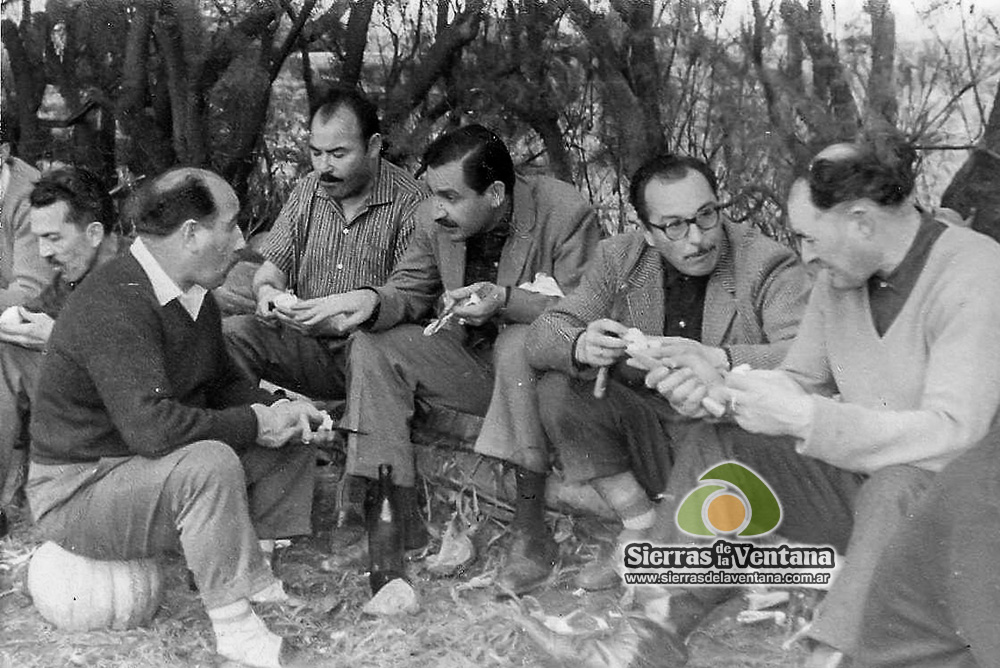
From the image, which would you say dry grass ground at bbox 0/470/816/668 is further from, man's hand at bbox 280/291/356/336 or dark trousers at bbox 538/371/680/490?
man's hand at bbox 280/291/356/336

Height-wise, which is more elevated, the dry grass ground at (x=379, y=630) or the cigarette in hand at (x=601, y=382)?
the cigarette in hand at (x=601, y=382)

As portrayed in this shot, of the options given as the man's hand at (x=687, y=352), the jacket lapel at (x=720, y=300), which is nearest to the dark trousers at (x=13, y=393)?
the man's hand at (x=687, y=352)

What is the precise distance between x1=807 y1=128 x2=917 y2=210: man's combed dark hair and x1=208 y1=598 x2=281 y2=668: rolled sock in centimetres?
169

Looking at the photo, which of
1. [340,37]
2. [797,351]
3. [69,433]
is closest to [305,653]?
[69,433]

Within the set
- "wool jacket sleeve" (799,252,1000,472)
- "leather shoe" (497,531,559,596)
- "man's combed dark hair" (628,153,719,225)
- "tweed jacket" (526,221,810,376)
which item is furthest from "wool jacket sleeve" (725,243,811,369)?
"leather shoe" (497,531,559,596)

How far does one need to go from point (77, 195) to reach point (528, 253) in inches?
53.6

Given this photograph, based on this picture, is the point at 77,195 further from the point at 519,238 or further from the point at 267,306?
the point at 519,238

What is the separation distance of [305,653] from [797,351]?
4.75ft

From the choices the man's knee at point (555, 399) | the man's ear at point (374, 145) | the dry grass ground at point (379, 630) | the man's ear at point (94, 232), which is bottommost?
the dry grass ground at point (379, 630)

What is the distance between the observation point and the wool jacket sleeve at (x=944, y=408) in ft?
8.18

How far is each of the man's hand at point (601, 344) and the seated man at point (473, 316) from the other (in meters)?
0.23

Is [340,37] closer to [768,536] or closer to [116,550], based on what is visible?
[116,550]

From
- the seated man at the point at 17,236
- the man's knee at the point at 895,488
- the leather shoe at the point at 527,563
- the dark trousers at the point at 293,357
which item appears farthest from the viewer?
the dark trousers at the point at 293,357

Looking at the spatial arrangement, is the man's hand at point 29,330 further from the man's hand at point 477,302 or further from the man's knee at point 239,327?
the man's hand at point 477,302
